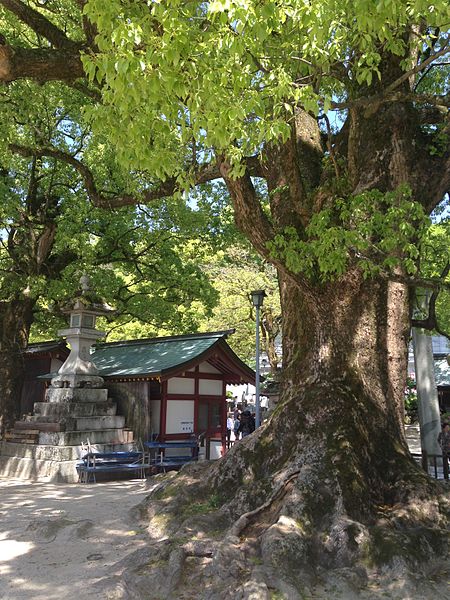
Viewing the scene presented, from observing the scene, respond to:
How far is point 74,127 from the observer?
16.0 m

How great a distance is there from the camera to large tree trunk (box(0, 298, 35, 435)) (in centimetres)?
1608

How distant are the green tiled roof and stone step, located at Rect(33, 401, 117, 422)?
43.6 inches

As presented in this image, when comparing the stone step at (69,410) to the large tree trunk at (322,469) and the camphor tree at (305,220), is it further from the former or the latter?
the camphor tree at (305,220)

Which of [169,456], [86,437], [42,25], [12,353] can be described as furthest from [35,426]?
[42,25]

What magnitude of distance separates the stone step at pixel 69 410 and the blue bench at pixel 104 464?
162 centimetres

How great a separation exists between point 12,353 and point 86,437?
14.9 feet

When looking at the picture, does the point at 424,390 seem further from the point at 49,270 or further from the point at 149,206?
the point at 49,270

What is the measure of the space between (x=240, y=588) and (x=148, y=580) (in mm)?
971

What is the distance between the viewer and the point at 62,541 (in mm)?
6676

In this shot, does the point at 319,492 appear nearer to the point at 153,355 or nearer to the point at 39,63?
the point at 39,63

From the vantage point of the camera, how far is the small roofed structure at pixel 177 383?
596 inches

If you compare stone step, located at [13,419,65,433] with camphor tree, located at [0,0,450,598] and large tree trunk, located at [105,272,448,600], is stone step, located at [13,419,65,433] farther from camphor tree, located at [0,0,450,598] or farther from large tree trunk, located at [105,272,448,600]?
camphor tree, located at [0,0,450,598]

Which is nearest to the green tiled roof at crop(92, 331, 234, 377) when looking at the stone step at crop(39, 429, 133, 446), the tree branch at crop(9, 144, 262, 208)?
the stone step at crop(39, 429, 133, 446)

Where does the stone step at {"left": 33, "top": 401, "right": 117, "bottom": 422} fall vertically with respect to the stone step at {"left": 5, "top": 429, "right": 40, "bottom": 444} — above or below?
above
